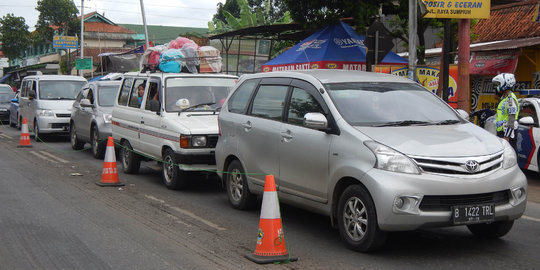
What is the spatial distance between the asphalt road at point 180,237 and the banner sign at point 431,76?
141 inches

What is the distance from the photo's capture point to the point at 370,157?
5887 mm

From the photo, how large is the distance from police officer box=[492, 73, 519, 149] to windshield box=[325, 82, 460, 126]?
4.08 metres

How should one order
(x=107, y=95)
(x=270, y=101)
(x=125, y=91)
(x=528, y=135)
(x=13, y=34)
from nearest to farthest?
(x=270, y=101) → (x=528, y=135) → (x=125, y=91) → (x=107, y=95) → (x=13, y=34)

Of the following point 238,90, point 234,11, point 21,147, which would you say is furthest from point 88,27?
point 238,90

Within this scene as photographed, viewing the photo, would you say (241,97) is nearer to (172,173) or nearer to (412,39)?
(172,173)

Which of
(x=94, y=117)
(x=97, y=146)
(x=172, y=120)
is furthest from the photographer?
(x=94, y=117)

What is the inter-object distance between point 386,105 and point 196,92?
475 centimetres

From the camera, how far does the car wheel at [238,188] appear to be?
8.18m

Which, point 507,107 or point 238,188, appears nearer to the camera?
point 238,188

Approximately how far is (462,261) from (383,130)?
1477 millimetres

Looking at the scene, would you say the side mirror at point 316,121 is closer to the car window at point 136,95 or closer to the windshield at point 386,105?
the windshield at point 386,105

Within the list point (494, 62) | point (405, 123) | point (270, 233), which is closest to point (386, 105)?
point (405, 123)

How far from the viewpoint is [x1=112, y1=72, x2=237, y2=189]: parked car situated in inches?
379

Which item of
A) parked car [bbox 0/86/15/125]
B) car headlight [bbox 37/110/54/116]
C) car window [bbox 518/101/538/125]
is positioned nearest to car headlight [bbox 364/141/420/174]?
car window [bbox 518/101/538/125]
